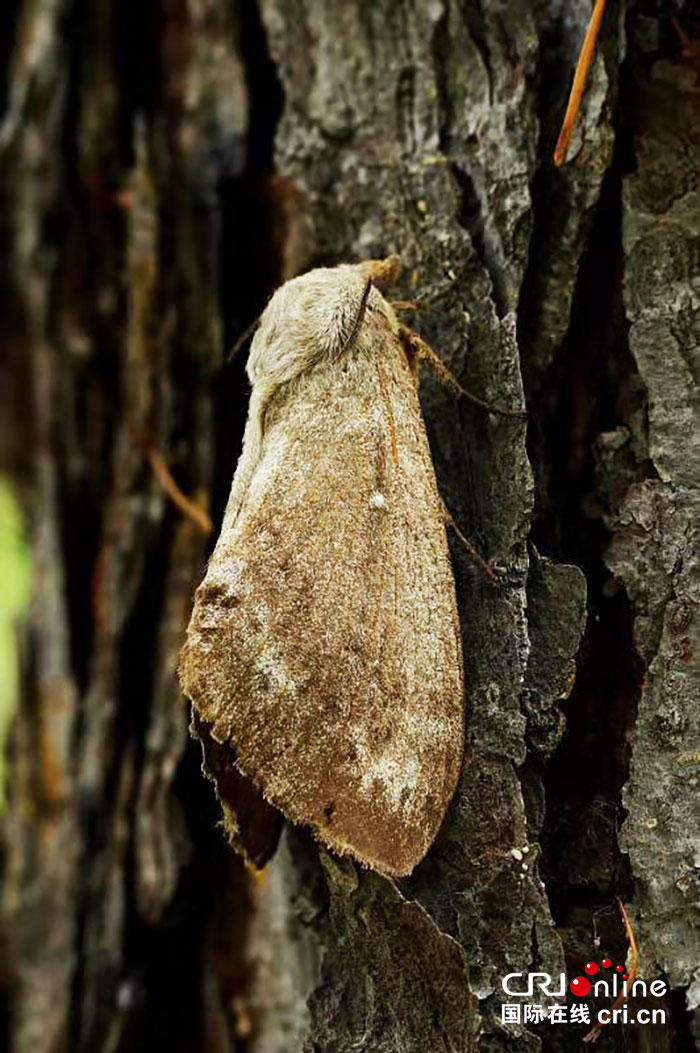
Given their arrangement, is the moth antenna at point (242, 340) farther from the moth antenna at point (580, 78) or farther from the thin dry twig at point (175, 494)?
the moth antenna at point (580, 78)

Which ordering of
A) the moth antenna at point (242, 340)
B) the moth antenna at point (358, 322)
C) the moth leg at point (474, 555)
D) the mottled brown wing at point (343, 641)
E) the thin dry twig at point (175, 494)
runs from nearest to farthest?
the mottled brown wing at point (343, 641)
the moth leg at point (474, 555)
the moth antenna at point (358, 322)
the moth antenna at point (242, 340)
the thin dry twig at point (175, 494)

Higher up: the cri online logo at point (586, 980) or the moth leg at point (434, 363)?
the moth leg at point (434, 363)

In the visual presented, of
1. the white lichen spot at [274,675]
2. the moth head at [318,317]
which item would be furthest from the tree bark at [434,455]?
the white lichen spot at [274,675]

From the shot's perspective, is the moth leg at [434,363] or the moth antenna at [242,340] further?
the moth antenna at [242,340]

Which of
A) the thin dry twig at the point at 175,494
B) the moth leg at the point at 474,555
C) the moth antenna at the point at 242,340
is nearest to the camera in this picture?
the moth leg at the point at 474,555

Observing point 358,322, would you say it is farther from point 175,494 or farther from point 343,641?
point 175,494

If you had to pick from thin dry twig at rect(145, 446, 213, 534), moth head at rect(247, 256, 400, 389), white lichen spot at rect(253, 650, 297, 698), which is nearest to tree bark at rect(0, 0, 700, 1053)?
thin dry twig at rect(145, 446, 213, 534)
